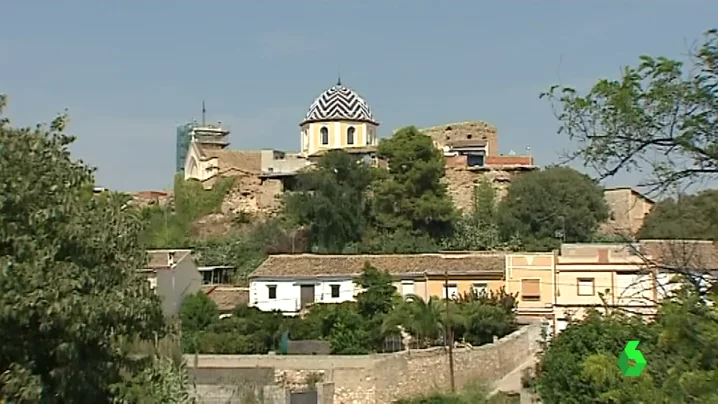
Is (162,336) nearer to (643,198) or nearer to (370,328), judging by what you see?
(643,198)

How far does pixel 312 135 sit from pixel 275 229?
11590mm

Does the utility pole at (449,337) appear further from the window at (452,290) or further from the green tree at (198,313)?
the green tree at (198,313)

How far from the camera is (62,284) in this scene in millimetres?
9047

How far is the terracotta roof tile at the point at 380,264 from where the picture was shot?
1355 inches

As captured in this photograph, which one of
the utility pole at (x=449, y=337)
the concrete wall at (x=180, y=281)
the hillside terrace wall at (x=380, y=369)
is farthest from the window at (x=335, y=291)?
the hillside terrace wall at (x=380, y=369)

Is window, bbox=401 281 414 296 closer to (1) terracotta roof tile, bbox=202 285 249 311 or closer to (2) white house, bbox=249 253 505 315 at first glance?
(2) white house, bbox=249 253 505 315

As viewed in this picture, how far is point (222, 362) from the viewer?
2289 cm

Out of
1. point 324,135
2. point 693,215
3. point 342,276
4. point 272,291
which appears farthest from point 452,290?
point 693,215

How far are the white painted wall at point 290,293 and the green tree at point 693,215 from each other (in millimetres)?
29441

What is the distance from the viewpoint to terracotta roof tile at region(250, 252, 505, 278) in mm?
34406

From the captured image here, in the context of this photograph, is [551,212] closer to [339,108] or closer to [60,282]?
[339,108]

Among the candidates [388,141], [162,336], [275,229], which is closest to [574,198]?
[388,141]

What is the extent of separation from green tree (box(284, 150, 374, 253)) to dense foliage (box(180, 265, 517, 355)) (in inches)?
406

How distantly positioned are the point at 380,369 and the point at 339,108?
110 feet
